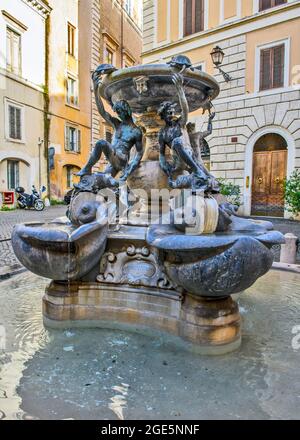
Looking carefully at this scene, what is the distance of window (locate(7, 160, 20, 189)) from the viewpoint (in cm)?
1744

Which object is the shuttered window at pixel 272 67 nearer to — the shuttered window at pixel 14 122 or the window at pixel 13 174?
the shuttered window at pixel 14 122

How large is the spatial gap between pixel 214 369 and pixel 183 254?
776 mm

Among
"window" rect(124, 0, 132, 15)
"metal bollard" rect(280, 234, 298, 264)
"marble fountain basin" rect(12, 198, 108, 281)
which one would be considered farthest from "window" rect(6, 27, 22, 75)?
"marble fountain basin" rect(12, 198, 108, 281)

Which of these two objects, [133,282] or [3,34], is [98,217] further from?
[3,34]

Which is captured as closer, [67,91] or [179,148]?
[179,148]

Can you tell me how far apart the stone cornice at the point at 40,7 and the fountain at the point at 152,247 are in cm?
1904

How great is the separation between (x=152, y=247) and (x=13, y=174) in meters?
16.9

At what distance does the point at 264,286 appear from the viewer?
4.14m

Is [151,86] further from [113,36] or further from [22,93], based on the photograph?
[113,36]

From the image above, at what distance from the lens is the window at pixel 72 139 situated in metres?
21.9

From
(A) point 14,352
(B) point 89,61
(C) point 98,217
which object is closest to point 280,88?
(C) point 98,217

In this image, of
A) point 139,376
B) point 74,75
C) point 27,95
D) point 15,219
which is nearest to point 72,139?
point 74,75

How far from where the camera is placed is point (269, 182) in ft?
43.1
